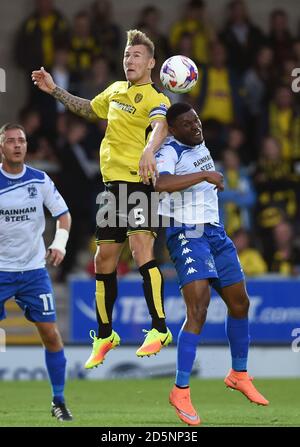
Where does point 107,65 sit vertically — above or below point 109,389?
above

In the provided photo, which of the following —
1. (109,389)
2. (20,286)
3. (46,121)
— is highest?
(46,121)

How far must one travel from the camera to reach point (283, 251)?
17438mm

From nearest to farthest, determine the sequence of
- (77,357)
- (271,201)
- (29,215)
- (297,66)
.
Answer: (29,215) < (77,357) < (271,201) < (297,66)

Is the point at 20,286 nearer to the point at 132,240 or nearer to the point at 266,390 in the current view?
the point at 132,240

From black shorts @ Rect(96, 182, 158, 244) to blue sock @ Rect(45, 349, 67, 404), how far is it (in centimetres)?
127

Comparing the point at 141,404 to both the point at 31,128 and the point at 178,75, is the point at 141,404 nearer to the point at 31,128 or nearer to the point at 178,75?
the point at 178,75

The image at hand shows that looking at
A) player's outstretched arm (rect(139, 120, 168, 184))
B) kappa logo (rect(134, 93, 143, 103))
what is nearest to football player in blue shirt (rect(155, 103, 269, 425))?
player's outstretched arm (rect(139, 120, 168, 184))

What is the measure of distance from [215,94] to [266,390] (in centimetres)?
550

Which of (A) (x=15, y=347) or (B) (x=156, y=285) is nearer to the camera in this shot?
(B) (x=156, y=285)

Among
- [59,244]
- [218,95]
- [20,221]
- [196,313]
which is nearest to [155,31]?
[218,95]

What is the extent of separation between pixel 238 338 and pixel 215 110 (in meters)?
8.14

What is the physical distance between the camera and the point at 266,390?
49.5ft

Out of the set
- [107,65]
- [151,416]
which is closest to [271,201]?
[107,65]

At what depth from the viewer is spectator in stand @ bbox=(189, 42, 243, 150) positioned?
1870 centimetres
